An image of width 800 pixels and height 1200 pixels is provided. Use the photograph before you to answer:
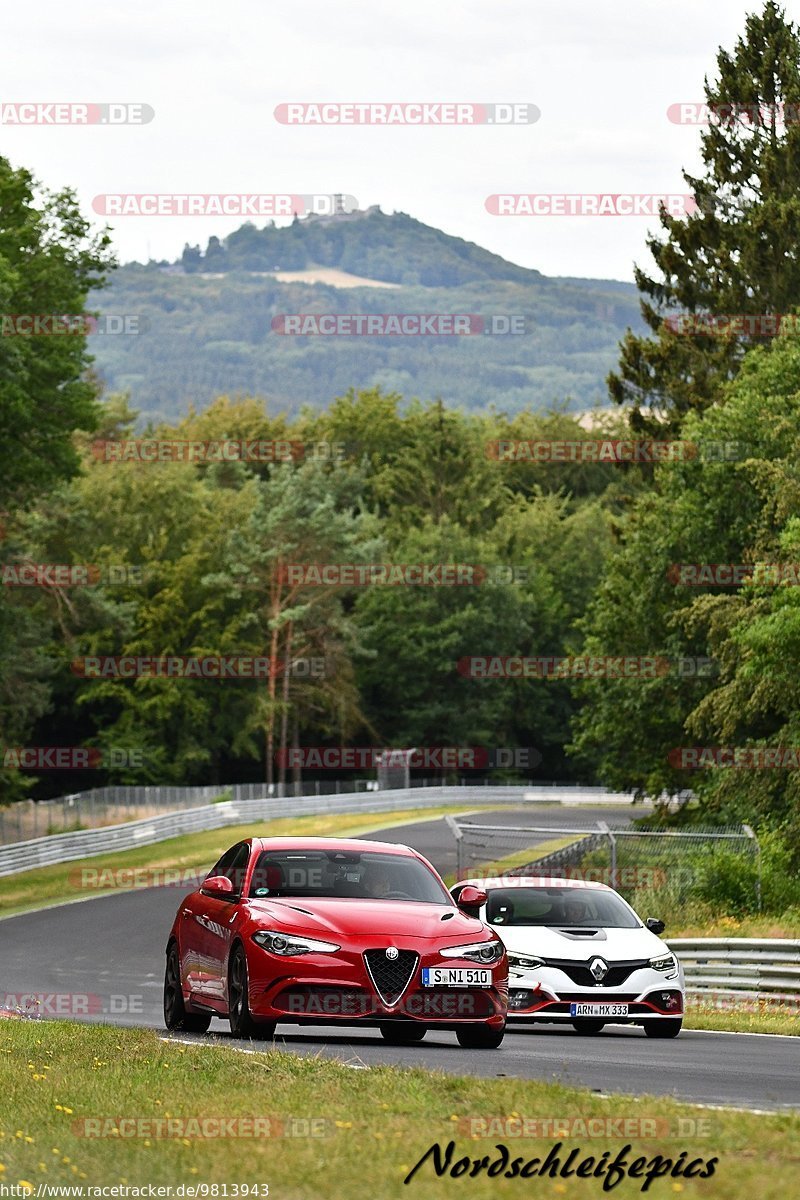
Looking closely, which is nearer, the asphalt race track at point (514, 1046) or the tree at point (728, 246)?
the asphalt race track at point (514, 1046)

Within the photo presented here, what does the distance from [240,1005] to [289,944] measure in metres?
0.72

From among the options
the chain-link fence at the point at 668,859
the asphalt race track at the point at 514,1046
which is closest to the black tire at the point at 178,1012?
the asphalt race track at the point at 514,1046

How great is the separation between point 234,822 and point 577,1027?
5464 cm

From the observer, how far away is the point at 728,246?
6053cm

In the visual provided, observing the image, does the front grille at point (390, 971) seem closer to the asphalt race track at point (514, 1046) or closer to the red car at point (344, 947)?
the red car at point (344, 947)

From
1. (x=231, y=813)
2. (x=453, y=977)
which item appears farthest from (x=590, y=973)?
(x=231, y=813)

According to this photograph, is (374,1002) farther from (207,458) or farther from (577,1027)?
(207,458)

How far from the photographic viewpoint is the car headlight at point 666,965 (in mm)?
18562

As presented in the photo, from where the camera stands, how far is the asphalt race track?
12.3 metres

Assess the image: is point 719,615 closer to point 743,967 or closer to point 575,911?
point 743,967

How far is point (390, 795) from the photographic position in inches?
3342

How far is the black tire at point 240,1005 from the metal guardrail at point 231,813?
125ft

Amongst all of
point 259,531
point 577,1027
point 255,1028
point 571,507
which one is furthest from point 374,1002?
point 571,507

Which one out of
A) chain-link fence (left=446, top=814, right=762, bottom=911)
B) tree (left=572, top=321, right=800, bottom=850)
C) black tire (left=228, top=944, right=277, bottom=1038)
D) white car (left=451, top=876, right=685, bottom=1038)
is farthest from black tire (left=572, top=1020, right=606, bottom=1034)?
tree (left=572, top=321, right=800, bottom=850)
